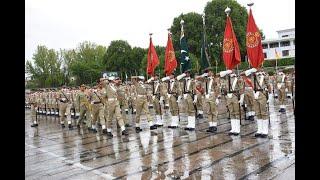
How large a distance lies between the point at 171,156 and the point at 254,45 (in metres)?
3.70

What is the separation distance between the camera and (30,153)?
10.3m

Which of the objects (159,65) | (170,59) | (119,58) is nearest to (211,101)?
(170,59)

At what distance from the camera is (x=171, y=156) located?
7.98m

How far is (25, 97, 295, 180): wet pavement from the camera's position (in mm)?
6477

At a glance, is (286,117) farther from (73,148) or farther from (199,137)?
(73,148)

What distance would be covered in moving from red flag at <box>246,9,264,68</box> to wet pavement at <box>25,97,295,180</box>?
1.97 m

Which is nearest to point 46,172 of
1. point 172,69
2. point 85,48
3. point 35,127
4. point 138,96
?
point 138,96

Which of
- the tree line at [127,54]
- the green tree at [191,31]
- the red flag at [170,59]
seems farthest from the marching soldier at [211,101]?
the green tree at [191,31]

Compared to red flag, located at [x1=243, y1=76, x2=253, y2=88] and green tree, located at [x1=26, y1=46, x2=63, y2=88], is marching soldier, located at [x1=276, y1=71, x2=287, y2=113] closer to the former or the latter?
red flag, located at [x1=243, y1=76, x2=253, y2=88]

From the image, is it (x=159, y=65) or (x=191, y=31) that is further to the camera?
(x=191, y=31)

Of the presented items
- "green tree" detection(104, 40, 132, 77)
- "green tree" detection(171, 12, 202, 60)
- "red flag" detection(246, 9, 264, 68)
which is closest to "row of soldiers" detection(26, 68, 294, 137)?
"red flag" detection(246, 9, 264, 68)

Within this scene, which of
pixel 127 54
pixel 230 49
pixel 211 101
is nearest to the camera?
pixel 230 49

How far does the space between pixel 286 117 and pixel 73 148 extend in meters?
7.47

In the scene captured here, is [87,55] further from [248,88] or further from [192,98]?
[248,88]
